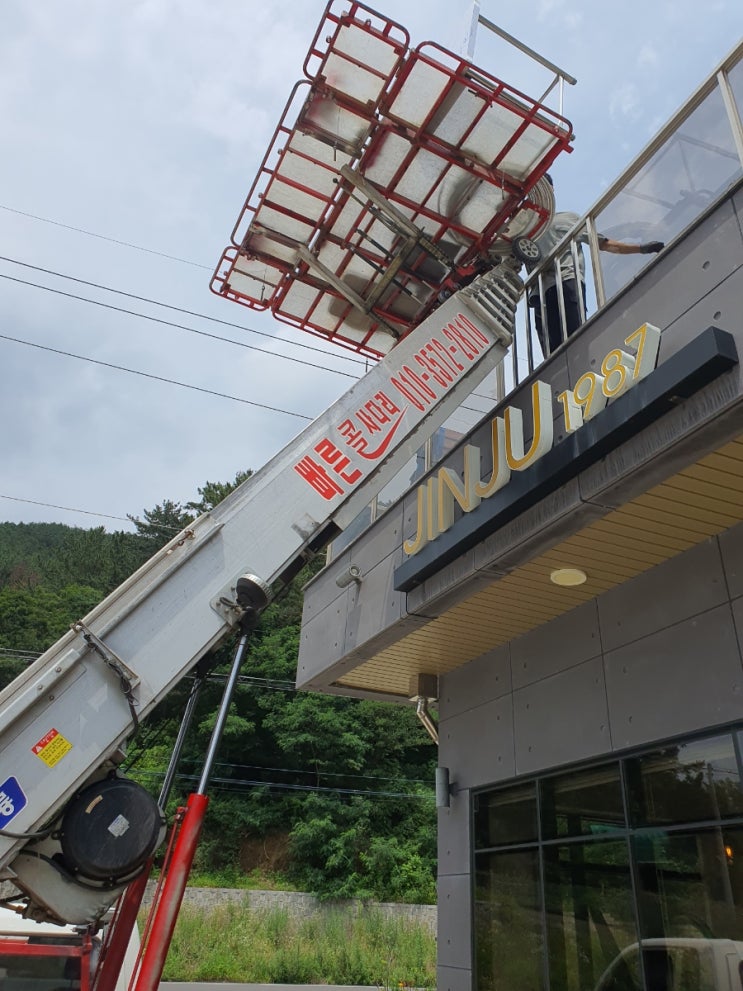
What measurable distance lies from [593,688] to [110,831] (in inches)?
154

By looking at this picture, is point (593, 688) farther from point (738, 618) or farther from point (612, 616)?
point (738, 618)

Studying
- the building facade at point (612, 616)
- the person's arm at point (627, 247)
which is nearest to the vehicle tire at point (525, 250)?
the building facade at point (612, 616)

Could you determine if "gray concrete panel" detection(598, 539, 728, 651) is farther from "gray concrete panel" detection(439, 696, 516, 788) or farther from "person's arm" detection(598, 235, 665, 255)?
"person's arm" detection(598, 235, 665, 255)

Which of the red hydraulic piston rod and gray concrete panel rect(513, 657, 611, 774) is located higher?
gray concrete panel rect(513, 657, 611, 774)

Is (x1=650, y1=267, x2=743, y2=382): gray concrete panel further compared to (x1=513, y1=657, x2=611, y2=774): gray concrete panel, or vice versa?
(x1=513, y1=657, x2=611, y2=774): gray concrete panel

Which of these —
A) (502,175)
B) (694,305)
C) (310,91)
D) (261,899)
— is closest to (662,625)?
(694,305)

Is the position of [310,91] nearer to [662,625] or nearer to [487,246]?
[487,246]

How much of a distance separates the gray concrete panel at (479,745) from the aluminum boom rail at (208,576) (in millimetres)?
2799

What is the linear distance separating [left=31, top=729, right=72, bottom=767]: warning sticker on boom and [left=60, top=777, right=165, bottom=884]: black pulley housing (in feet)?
0.83

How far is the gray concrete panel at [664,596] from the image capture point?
5.09 metres

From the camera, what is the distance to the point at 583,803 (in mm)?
5816

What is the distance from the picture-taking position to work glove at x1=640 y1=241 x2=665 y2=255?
18.2 ft

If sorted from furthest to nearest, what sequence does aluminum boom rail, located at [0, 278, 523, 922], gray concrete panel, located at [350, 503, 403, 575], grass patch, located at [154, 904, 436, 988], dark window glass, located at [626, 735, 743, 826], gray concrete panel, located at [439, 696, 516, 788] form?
grass patch, located at [154, 904, 436, 988], gray concrete panel, located at [350, 503, 403, 575], gray concrete panel, located at [439, 696, 516, 788], dark window glass, located at [626, 735, 743, 826], aluminum boom rail, located at [0, 278, 523, 922]

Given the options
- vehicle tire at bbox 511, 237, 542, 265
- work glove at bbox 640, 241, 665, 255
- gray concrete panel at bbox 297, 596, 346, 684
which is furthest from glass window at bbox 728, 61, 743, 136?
gray concrete panel at bbox 297, 596, 346, 684
